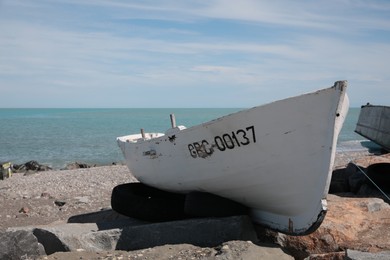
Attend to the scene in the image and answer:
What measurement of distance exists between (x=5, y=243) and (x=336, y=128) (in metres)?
4.65

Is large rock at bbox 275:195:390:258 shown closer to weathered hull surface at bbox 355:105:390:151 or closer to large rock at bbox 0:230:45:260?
large rock at bbox 0:230:45:260

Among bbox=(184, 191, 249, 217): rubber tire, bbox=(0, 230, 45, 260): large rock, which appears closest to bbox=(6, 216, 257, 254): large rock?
bbox=(184, 191, 249, 217): rubber tire

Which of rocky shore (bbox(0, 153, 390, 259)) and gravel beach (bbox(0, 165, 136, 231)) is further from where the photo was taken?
gravel beach (bbox(0, 165, 136, 231))

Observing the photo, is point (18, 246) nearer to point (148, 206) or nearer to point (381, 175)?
point (148, 206)

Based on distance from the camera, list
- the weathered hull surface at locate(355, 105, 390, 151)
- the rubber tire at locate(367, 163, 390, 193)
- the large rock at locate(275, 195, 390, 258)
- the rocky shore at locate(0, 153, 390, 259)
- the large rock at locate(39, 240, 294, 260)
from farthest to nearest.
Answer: the weathered hull surface at locate(355, 105, 390, 151) → the rubber tire at locate(367, 163, 390, 193) → the large rock at locate(275, 195, 390, 258) → the rocky shore at locate(0, 153, 390, 259) → the large rock at locate(39, 240, 294, 260)

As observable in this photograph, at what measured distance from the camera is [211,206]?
7.04 m

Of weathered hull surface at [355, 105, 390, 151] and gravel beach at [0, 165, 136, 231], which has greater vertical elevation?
weathered hull surface at [355, 105, 390, 151]

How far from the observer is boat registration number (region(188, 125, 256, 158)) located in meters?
6.43

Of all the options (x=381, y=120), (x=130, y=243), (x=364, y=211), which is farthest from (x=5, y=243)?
(x=381, y=120)

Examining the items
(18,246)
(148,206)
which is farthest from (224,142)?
(18,246)

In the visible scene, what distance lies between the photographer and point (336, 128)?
596 centimetres

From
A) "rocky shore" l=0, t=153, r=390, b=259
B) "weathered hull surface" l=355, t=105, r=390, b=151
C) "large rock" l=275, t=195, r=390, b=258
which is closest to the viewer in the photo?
"rocky shore" l=0, t=153, r=390, b=259

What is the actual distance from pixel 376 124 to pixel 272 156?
13.8m

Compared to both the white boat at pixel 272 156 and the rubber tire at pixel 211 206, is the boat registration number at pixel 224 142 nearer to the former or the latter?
→ the white boat at pixel 272 156
